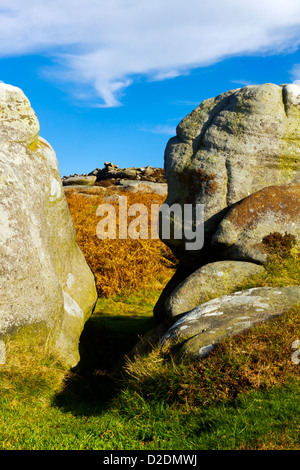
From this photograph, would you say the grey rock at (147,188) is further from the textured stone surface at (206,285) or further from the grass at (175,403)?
the grass at (175,403)

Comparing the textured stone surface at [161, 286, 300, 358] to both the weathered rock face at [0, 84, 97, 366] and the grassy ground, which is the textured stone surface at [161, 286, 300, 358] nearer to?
the grassy ground

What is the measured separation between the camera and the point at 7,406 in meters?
6.95

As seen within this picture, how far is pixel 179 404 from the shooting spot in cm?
602

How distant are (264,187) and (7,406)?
23.5 ft

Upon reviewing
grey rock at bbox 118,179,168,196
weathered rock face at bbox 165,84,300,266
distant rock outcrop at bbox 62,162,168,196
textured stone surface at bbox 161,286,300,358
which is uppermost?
distant rock outcrop at bbox 62,162,168,196

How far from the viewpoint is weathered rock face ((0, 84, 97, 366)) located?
8180 millimetres

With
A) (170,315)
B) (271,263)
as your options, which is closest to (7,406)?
(170,315)

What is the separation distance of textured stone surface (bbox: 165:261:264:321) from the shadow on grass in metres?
1.30

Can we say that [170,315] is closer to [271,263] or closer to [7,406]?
[271,263]

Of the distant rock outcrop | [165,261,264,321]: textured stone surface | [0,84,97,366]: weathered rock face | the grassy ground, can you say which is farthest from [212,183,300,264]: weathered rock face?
the distant rock outcrop

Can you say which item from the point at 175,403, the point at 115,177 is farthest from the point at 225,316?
the point at 115,177

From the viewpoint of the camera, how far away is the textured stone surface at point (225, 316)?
680 cm

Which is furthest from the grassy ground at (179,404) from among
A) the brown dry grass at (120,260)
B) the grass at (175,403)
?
the brown dry grass at (120,260)

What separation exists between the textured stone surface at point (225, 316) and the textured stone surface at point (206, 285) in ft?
2.68
